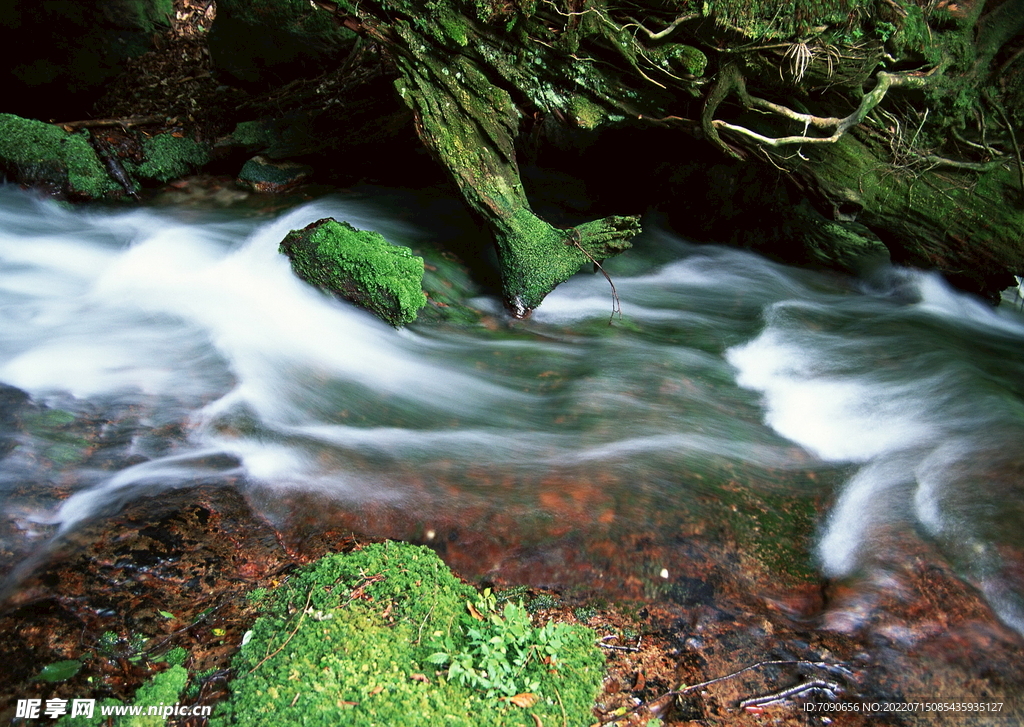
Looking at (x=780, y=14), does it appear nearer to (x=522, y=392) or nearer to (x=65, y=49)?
(x=522, y=392)

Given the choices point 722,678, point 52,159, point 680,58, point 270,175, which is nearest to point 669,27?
point 680,58

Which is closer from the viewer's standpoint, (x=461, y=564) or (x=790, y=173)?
(x=461, y=564)

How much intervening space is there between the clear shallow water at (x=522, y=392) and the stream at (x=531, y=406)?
20mm

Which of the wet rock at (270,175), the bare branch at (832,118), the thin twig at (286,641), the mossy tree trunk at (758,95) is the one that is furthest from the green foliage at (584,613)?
the wet rock at (270,175)

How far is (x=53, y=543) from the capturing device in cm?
318

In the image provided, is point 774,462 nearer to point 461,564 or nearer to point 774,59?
point 461,564

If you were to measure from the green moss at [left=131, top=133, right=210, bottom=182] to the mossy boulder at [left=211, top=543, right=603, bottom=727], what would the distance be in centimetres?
578

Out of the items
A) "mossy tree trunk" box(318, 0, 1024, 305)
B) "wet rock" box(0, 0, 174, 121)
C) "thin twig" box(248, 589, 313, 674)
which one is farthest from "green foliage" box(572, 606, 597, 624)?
"wet rock" box(0, 0, 174, 121)

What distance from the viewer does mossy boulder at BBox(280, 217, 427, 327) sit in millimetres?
5426

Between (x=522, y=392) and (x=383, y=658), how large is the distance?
255cm

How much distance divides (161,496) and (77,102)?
6406 millimetres

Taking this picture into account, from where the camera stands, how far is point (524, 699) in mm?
2611

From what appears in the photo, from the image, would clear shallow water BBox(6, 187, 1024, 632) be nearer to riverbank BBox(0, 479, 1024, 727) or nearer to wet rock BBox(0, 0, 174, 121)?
riverbank BBox(0, 479, 1024, 727)

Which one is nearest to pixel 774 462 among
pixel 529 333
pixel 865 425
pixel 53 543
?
pixel 865 425
